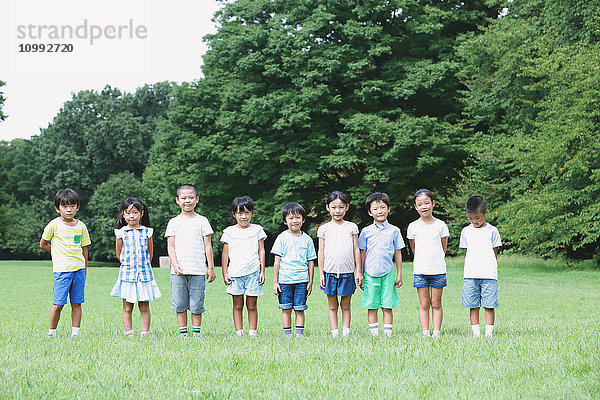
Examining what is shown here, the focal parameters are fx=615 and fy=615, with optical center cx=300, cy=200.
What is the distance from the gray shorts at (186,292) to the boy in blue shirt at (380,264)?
195 centimetres

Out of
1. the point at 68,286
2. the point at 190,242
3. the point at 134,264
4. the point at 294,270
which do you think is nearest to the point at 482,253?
the point at 294,270

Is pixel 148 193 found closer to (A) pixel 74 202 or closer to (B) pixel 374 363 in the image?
(A) pixel 74 202

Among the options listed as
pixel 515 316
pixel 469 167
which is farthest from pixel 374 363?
pixel 469 167

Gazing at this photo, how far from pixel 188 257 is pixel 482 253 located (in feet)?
11.4

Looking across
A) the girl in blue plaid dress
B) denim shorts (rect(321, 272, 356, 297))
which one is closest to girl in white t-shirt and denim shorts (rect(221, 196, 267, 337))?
denim shorts (rect(321, 272, 356, 297))

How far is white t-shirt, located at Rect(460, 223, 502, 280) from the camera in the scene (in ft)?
23.5

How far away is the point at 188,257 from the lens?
288 inches

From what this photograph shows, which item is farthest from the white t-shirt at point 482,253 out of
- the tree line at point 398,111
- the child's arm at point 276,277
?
the tree line at point 398,111

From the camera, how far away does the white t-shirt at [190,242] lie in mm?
7301

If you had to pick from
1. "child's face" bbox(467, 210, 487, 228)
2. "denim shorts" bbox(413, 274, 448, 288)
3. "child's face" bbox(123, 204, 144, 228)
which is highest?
"child's face" bbox(123, 204, 144, 228)

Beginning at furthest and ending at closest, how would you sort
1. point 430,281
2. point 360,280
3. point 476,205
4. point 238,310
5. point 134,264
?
point 238,310 → point 134,264 → point 430,281 → point 360,280 → point 476,205

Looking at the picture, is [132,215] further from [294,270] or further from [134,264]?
[294,270]

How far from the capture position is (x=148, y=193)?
44.9 metres

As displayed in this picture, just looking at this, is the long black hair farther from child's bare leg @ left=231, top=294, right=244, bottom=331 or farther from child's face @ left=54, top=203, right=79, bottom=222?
child's bare leg @ left=231, top=294, right=244, bottom=331
